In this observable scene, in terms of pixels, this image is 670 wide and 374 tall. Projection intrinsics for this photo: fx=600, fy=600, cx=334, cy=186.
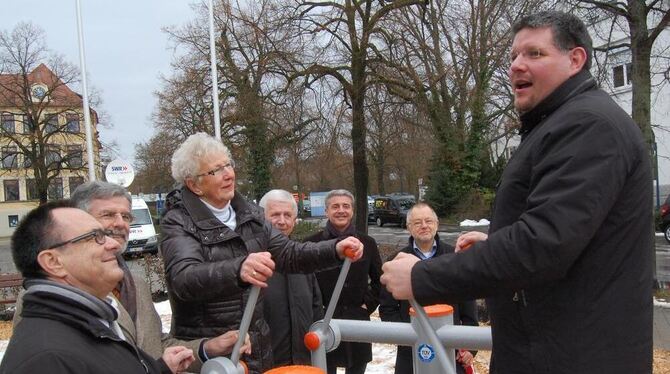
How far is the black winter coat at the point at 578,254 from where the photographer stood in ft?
5.13

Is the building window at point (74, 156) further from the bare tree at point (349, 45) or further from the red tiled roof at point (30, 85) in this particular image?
the bare tree at point (349, 45)

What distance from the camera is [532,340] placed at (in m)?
1.70

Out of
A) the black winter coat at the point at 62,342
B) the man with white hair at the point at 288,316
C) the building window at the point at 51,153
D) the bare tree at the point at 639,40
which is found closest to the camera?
the black winter coat at the point at 62,342

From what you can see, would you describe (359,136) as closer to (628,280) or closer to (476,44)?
(476,44)

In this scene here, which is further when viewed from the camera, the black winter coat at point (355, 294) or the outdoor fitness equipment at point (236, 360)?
the black winter coat at point (355, 294)

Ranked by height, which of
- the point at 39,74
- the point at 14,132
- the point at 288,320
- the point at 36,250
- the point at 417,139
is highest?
the point at 39,74

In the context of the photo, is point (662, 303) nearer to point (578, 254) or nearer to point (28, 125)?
point (578, 254)

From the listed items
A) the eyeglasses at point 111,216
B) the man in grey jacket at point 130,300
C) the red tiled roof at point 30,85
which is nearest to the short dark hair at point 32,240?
the man in grey jacket at point 130,300

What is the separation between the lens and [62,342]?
4.96ft

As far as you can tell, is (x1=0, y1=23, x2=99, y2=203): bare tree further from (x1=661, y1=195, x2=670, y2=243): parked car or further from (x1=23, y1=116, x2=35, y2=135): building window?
(x1=661, y1=195, x2=670, y2=243): parked car

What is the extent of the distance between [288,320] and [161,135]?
20317mm

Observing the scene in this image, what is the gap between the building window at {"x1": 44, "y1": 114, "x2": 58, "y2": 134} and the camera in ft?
106

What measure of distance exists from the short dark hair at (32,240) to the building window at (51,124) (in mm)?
33849

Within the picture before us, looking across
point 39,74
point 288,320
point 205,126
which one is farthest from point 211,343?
point 39,74
